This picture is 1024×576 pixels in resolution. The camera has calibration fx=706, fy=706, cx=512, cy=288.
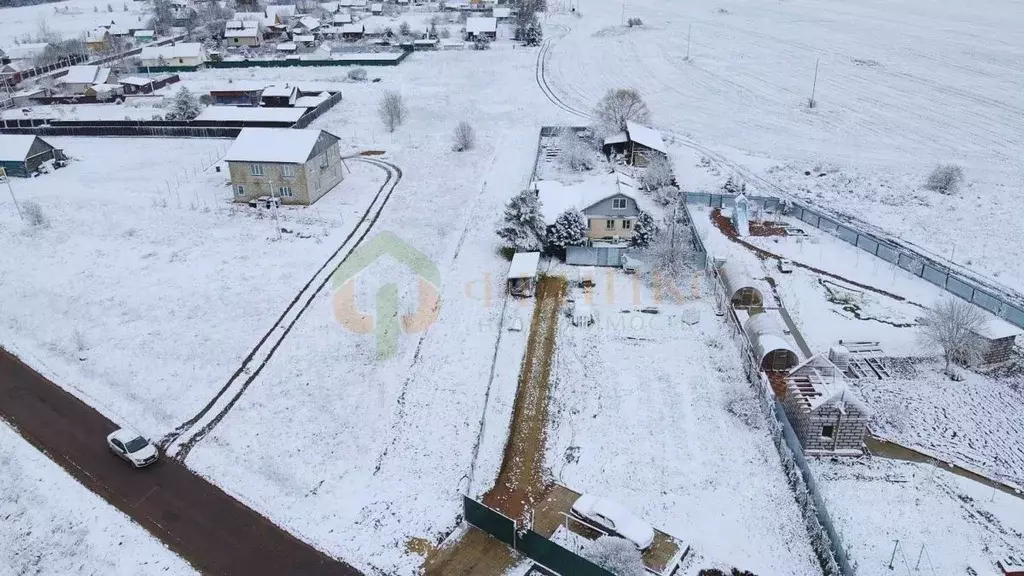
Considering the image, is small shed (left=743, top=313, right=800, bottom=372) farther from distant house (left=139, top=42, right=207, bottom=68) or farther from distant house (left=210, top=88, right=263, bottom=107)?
distant house (left=139, top=42, right=207, bottom=68)

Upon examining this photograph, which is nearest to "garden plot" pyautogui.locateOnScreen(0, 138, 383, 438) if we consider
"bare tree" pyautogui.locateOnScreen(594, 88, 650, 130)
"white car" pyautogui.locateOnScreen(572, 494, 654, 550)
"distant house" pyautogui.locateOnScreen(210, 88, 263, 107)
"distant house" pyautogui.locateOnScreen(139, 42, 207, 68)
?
"white car" pyautogui.locateOnScreen(572, 494, 654, 550)

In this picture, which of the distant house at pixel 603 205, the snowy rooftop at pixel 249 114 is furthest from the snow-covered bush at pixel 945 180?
the snowy rooftop at pixel 249 114

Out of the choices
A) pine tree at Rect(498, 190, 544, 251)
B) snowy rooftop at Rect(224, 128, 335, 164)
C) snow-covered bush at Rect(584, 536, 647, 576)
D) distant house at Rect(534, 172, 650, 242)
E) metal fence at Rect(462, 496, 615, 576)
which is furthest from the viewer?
snowy rooftop at Rect(224, 128, 335, 164)

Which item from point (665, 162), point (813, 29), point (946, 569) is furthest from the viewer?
point (813, 29)

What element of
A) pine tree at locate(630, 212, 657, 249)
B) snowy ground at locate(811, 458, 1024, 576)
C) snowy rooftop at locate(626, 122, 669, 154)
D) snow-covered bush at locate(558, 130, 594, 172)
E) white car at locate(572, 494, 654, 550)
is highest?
snowy rooftop at locate(626, 122, 669, 154)

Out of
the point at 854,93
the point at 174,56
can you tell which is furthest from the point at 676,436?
the point at 174,56

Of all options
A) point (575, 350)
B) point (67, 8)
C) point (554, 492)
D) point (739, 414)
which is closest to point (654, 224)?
point (575, 350)

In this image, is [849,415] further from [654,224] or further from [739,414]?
[654,224]
